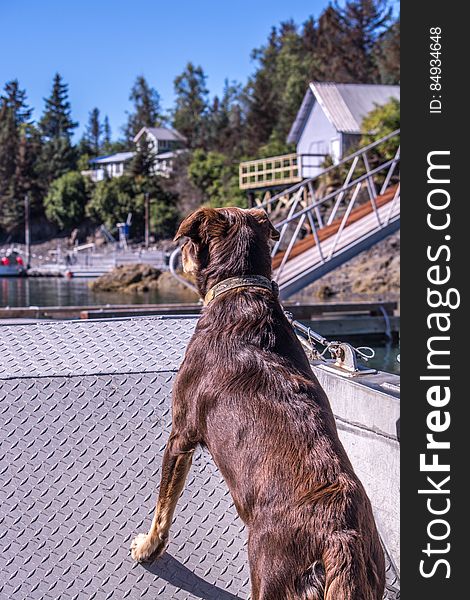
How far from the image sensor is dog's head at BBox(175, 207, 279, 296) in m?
3.12

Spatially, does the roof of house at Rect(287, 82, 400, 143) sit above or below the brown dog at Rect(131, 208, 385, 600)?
above

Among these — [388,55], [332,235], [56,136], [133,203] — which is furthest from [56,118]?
[332,235]

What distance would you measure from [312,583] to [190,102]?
95.7 meters

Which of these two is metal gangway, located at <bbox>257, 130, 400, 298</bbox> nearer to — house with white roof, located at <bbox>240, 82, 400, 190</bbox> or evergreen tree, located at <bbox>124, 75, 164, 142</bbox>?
house with white roof, located at <bbox>240, 82, 400, 190</bbox>

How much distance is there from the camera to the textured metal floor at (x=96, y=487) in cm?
333

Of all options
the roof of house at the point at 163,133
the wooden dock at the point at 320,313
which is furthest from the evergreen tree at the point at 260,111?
the wooden dock at the point at 320,313

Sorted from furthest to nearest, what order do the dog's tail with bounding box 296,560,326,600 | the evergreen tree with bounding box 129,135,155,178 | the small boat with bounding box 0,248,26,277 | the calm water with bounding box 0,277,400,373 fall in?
1. the evergreen tree with bounding box 129,135,155,178
2. the small boat with bounding box 0,248,26,277
3. the calm water with bounding box 0,277,400,373
4. the dog's tail with bounding box 296,560,326,600

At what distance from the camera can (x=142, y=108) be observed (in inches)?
4304

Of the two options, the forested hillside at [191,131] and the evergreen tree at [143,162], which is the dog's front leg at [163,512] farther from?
the evergreen tree at [143,162]

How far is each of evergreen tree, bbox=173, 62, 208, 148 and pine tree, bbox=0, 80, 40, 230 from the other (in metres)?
18.3

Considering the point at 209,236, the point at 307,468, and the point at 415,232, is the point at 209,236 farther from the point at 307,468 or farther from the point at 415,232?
the point at 307,468

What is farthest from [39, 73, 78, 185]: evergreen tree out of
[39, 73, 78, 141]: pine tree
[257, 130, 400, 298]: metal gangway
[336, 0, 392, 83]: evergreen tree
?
[257, 130, 400, 298]: metal gangway

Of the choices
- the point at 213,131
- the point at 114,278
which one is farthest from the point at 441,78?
the point at 213,131

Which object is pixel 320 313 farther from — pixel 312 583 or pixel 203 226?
pixel 312 583
